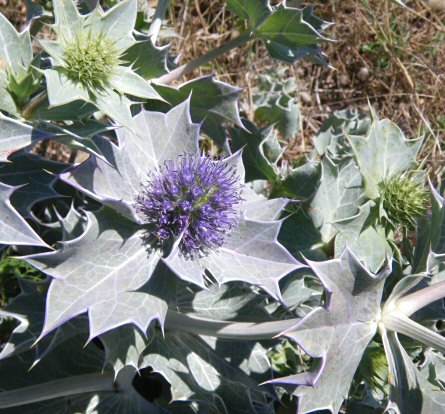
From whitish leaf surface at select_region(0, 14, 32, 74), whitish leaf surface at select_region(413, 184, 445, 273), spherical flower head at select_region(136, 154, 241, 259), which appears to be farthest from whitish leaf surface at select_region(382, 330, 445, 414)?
whitish leaf surface at select_region(0, 14, 32, 74)

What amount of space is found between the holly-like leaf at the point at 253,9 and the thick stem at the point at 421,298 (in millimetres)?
997

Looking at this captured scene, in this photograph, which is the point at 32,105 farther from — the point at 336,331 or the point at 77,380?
the point at 336,331

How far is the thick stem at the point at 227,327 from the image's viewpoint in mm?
1409

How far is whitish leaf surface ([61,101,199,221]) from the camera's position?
1.38m

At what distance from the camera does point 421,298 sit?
4.63 feet

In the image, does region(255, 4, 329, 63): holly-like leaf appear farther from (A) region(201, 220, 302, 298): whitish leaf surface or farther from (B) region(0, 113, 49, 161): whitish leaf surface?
(B) region(0, 113, 49, 161): whitish leaf surface

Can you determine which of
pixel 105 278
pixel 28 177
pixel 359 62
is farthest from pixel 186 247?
pixel 359 62

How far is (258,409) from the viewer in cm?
190

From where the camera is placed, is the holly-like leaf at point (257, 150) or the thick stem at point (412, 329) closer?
the thick stem at point (412, 329)

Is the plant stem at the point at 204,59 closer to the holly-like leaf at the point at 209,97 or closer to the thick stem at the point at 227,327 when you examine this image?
the holly-like leaf at the point at 209,97

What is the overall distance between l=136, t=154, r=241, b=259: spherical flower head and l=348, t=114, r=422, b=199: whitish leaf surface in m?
0.55

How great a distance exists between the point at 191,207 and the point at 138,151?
250mm

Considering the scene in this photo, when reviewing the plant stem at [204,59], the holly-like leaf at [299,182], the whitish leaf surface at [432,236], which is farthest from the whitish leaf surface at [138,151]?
the whitish leaf surface at [432,236]

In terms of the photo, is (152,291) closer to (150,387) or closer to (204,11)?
(150,387)
